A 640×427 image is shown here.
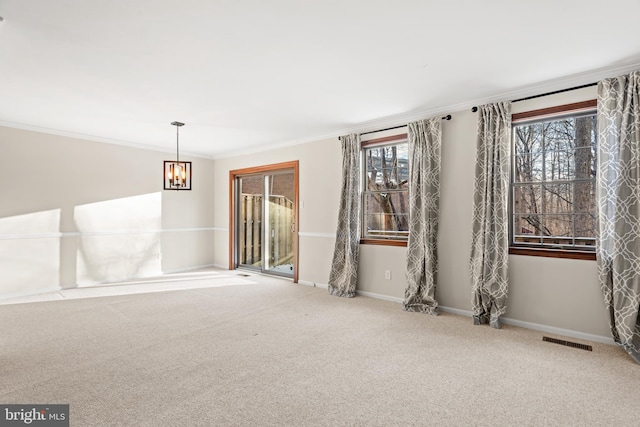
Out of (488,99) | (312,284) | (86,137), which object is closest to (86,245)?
(86,137)

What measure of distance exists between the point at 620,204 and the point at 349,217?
2984 millimetres

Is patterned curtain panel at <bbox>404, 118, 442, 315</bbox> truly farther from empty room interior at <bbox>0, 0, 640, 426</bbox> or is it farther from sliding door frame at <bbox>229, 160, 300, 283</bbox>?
sliding door frame at <bbox>229, 160, 300, 283</bbox>

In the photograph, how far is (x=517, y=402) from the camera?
2117 mm

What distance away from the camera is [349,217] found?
4.82m

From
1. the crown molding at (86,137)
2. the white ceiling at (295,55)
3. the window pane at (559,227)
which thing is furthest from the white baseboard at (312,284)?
the crown molding at (86,137)

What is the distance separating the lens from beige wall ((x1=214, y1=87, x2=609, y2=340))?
3.18m

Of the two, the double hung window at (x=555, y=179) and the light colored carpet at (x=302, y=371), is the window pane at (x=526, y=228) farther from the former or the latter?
the light colored carpet at (x=302, y=371)

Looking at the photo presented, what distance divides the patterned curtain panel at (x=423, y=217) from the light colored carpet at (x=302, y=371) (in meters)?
0.29

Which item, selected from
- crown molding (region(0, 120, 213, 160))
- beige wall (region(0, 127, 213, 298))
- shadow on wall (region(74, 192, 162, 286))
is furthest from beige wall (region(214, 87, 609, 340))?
shadow on wall (region(74, 192, 162, 286))

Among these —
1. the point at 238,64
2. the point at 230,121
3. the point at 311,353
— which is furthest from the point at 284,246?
the point at 238,64

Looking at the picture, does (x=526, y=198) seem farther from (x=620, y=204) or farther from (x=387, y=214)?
(x=387, y=214)

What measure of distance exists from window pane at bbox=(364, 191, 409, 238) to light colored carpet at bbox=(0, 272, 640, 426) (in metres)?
1.22
